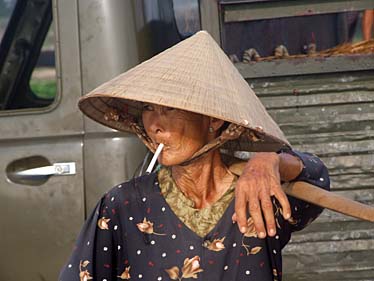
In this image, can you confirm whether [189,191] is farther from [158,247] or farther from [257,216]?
[257,216]

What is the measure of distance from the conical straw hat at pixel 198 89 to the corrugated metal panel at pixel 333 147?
0.94m

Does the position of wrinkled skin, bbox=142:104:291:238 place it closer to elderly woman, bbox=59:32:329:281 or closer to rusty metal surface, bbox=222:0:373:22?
elderly woman, bbox=59:32:329:281

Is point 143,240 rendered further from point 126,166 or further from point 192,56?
point 126,166

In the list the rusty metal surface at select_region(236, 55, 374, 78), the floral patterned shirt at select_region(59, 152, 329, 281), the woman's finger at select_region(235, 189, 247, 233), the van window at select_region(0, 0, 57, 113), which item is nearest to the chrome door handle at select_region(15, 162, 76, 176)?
the van window at select_region(0, 0, 57, 113)

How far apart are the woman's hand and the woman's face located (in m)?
0.15

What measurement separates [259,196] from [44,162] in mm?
1317

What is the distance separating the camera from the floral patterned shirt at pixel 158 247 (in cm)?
215

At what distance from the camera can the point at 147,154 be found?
124 inches

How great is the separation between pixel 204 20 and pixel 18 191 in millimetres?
916

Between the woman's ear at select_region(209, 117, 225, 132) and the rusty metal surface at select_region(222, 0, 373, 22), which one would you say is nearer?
the woman's ear at select_region(209, 117, 225, 132)

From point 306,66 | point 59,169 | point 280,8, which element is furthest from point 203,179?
point 280,8

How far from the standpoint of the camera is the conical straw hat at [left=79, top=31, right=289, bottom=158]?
203cm

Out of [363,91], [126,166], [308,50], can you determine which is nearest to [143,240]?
[126,166]

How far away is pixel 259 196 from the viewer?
6.63 feet
